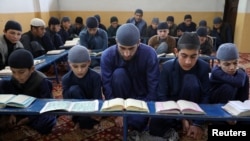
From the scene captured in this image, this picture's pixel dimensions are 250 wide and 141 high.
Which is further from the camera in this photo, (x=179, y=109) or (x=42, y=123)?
(x=42, y=123)

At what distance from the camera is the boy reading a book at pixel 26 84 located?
231 cm

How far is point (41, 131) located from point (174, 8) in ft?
23.2

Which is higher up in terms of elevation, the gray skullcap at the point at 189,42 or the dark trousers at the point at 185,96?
the gray skullcap at the point at 189,42

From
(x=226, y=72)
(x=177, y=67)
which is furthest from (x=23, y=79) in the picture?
(x=226, y=72)

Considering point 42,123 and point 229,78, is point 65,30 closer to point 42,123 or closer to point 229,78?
point 42,123

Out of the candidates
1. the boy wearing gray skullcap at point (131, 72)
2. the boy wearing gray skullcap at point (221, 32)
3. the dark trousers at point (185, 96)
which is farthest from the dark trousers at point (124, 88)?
the boy wearing gray skullcap at point (221, 32)

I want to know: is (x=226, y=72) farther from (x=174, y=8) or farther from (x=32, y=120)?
(x=174, y=8)

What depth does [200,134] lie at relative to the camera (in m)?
2.40

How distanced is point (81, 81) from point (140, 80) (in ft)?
2.04

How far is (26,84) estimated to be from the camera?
2.38 meters

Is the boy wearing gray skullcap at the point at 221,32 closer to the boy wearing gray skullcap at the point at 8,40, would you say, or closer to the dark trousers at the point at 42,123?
the boy wearing gray skullcap at the point at 8,40

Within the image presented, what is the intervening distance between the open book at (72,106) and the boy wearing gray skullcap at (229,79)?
4.07ft

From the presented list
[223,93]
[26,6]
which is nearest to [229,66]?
[223,93]

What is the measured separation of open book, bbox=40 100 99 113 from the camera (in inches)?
74.0
